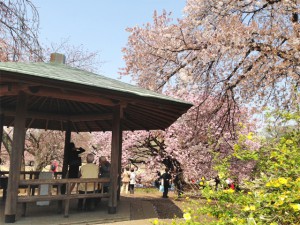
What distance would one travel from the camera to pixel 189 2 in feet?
34.9

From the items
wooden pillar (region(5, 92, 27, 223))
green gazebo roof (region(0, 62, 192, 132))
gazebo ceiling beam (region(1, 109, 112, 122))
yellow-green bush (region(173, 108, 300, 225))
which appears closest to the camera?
yellow-green bush (region(173, 108, 300, 225))

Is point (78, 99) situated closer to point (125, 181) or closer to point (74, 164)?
point (74, 164)

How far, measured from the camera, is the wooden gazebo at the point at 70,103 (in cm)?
559

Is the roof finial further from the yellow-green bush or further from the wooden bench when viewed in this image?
the yellow-green bush

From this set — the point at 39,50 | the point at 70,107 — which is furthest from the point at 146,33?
the point at 39,50

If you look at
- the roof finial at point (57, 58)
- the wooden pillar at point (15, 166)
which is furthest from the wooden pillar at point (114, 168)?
the roof finial at point (57, 58)

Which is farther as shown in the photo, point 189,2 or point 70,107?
point 189,2

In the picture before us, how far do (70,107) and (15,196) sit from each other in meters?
4.05

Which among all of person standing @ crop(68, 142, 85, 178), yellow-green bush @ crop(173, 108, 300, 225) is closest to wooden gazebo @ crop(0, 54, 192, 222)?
person standing @ crop(68, 142, 85, 178)

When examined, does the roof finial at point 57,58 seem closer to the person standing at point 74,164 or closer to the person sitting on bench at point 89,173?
the person standing at point 74,164

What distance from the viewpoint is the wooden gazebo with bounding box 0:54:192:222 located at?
5590 mm

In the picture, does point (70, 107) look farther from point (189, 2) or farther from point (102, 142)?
point (102, 142)

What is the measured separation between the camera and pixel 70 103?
9133 millimetres

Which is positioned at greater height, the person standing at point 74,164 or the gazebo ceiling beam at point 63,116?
the gazebo ceiling beam at point 63,116
